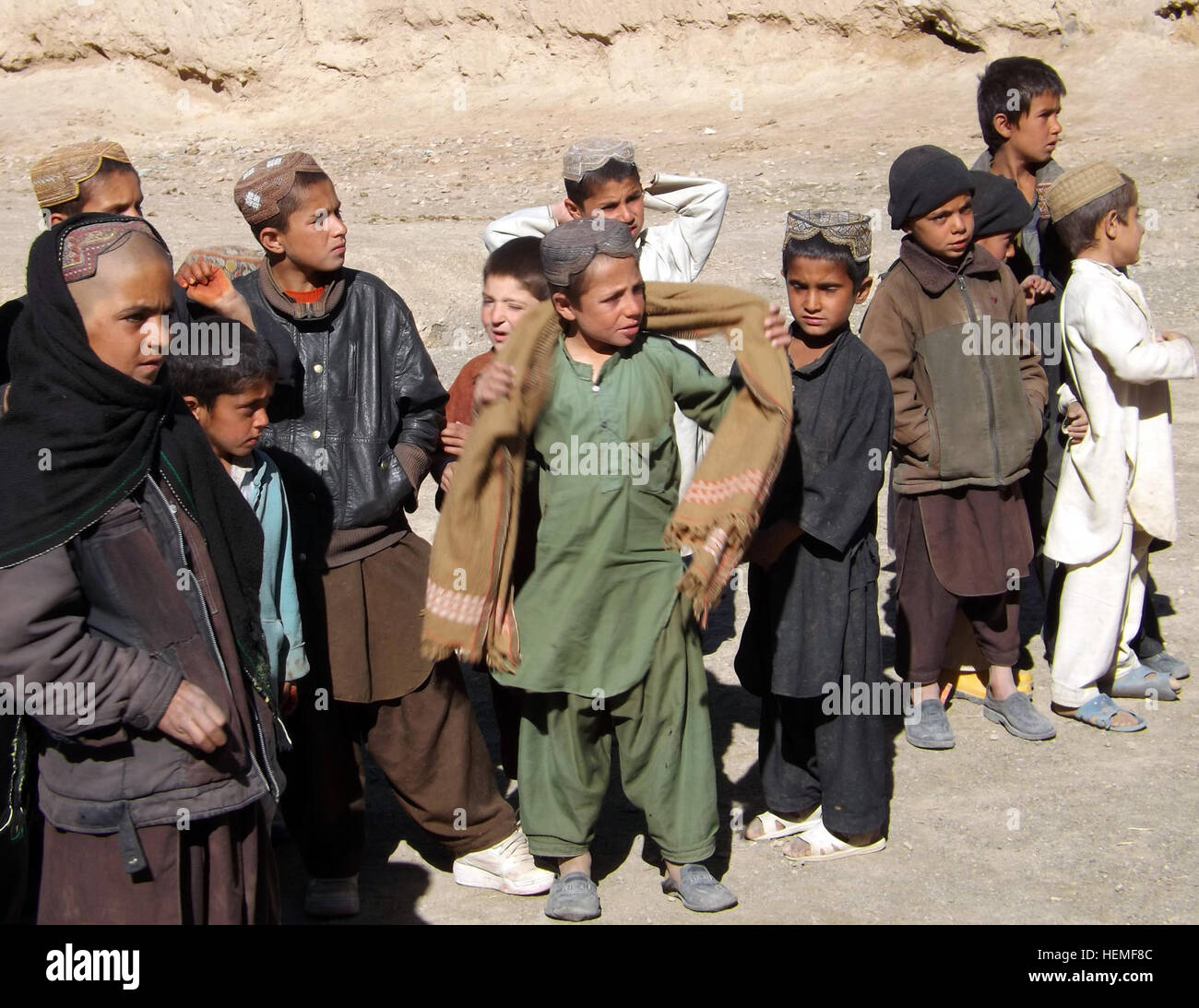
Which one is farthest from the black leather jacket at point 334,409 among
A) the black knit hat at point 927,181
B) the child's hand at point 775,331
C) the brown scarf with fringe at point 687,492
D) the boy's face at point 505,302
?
the black knit hat at point 927,181

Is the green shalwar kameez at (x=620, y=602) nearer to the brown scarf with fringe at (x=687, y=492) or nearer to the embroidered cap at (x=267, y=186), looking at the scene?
the brown scarf with fringe at (x=687, y=492)

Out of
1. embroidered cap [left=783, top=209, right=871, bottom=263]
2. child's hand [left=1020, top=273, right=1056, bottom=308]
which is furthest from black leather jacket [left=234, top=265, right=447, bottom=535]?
child's hand [left=1020, top=273, right=1056, bottom=308]

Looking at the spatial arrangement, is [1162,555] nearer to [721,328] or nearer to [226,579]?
[721,328]

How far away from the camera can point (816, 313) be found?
382cm

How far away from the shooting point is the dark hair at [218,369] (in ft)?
10.5

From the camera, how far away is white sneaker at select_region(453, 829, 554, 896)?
12.9 feet

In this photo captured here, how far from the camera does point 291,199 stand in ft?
11.9

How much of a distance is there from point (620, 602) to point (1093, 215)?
2.39 m

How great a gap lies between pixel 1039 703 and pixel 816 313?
2.08 metres

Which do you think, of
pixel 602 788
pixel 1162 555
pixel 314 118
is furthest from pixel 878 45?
pixel 602 788

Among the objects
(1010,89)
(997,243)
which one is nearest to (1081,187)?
(997,243)

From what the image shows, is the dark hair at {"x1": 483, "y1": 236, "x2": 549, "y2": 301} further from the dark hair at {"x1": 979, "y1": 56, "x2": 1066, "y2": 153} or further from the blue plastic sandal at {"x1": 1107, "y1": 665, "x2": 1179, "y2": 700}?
the blue plastic sandal at {"x1": 1107, "y1": 665, "x2": 1179, "y2": 700}

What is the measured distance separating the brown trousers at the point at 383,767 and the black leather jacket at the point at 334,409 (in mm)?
571

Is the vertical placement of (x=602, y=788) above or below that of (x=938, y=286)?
below
